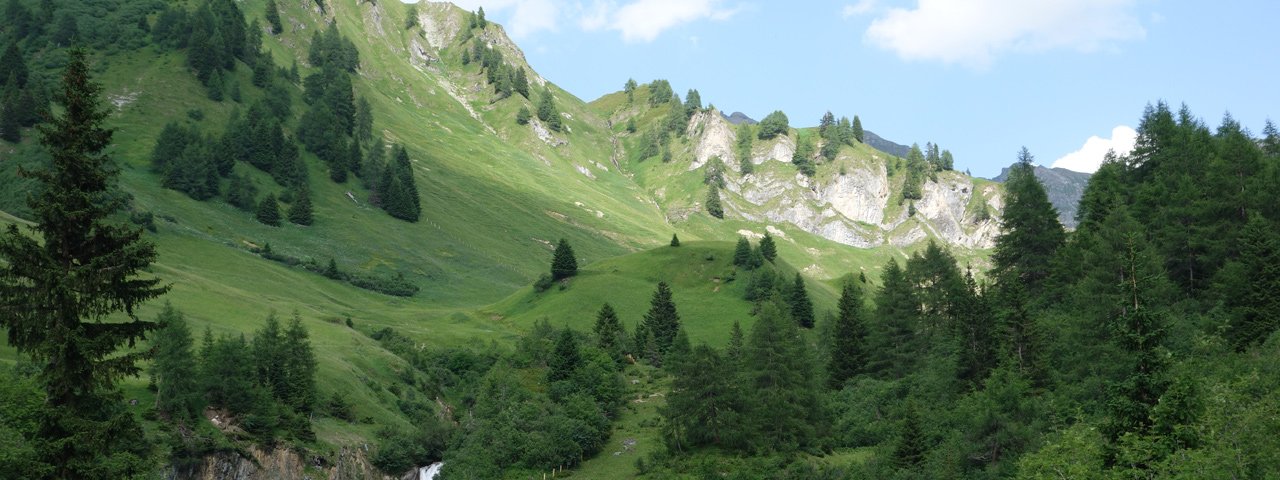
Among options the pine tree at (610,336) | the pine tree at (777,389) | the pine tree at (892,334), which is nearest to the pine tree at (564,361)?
the pine tree at (610,336)

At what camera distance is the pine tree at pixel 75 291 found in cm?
2130

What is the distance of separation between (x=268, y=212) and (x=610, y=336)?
9066 centimetres

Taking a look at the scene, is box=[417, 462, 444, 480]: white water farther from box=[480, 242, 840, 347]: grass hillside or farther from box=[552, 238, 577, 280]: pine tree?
box=[552, 238, 577, 280]: pine tree

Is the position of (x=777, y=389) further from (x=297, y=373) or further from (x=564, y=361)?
(x=297, y=373)

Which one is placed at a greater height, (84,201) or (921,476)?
(84,201)

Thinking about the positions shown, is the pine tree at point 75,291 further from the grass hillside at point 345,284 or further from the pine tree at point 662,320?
the pine tree at point 662,320

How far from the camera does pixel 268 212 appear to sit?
16625cm

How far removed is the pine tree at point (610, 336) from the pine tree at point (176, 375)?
174ft

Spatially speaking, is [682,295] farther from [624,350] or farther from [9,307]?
[9,307]

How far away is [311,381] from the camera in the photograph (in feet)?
246

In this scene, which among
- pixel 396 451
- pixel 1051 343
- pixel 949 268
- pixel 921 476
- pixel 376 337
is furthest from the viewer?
pixel 376 337

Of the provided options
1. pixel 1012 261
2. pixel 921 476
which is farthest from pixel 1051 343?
pixel 1012 261

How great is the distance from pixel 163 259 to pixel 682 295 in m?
87.1

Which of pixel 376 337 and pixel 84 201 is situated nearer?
pixel 84 201
